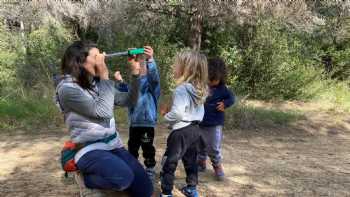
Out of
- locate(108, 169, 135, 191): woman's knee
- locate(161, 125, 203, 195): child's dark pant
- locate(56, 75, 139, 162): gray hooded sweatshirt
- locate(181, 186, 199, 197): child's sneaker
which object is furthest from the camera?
locate(181, 186, 199, 197): child's sneaker

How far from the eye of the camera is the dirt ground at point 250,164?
179 inches

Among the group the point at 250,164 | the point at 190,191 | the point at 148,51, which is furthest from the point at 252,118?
the point at 148,51

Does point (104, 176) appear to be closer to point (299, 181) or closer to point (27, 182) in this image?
point (27, 182)

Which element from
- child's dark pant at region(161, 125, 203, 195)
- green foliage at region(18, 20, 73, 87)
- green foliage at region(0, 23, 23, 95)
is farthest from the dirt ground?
green foliage at region(0, 23, 23, 95)

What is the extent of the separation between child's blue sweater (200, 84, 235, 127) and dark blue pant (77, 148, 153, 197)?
1.54 m

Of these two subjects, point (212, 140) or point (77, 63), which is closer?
point (77, 63)

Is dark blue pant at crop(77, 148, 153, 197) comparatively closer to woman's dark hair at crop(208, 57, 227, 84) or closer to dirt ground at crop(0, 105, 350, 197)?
dirt ground at crop(0, 105, 350, 197)

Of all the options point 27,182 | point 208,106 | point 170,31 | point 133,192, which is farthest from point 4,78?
point 133,192

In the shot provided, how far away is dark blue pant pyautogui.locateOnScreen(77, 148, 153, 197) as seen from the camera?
9.74 feet

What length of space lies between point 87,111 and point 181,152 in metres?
1.04

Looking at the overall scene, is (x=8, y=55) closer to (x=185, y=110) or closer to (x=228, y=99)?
(x=228, y=99)

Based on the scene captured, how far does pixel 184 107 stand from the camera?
3777 mm

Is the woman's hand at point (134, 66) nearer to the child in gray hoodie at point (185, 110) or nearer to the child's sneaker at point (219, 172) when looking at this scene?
the child in gray hoodie at point (185, 110)

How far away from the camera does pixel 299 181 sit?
493 centimetres
